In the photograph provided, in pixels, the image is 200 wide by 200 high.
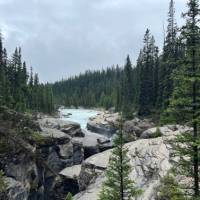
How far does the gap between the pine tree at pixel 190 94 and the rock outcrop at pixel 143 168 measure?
39.0 feet

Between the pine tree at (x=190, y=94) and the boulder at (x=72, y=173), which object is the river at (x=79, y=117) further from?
the pine tree at (x=190, y=94)

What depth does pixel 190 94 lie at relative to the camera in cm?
2197

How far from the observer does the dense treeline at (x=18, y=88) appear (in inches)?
3123

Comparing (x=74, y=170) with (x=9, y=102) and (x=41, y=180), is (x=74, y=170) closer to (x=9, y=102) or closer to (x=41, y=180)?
(x=41, y=180)

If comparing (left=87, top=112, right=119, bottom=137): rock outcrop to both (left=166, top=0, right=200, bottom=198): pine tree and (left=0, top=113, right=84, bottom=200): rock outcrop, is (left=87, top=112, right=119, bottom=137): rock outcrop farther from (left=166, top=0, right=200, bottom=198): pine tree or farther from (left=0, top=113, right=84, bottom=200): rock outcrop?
(left=166, top=0, right=200, bottom=198): pine tree

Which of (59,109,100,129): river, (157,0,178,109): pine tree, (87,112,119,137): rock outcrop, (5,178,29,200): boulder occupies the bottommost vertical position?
(5,178,29,200): boulder

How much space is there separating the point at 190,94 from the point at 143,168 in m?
17.3

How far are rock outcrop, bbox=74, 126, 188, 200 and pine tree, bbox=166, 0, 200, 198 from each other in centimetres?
1188

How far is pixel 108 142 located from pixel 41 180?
17.3 metres

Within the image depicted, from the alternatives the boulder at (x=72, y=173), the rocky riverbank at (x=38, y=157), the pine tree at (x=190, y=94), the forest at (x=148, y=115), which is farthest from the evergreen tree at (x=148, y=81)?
the pine tree at (x=190, y=94)

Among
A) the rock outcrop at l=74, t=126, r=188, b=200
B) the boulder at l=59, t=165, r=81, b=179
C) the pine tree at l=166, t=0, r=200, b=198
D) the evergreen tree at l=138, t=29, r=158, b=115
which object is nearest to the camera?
the pine tree at l=166, t=0, r=200, b=198

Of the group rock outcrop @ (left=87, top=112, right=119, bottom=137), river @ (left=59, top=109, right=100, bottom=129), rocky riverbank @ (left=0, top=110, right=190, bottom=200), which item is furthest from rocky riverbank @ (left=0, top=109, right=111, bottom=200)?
river @ (left=59, top=109, right=100, bottom=129)

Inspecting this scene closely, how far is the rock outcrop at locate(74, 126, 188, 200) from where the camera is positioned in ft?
116

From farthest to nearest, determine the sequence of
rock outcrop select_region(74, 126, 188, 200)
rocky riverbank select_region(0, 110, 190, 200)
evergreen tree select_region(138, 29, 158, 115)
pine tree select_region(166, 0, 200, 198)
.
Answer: evergreen tree select_region(138, 29, 158, 115)
rocky riverbank select_region(0, 110, 190, 200)
rock outcrop select_region(74, 126, 188, 200)
pine tree select_region(166, 0, 200, 198)
